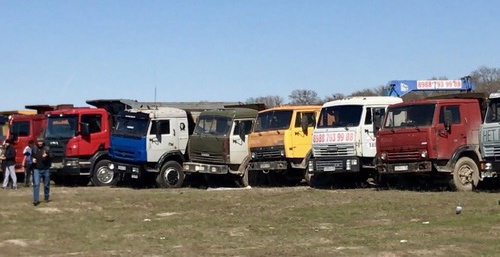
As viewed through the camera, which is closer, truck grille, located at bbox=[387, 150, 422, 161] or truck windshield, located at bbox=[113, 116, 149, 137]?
truck grille, located at bbox=[387, 150, 422, 161]

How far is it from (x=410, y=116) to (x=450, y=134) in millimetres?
1172

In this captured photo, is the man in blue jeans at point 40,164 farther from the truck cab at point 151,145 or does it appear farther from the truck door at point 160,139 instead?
the truck door at point 160,139

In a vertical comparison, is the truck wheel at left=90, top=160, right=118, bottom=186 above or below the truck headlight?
below

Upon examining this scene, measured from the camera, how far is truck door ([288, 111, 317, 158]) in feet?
78.8

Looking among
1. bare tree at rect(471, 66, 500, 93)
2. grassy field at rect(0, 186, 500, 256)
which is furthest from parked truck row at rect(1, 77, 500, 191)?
bare tree at rect(471, 66, 500, 93)

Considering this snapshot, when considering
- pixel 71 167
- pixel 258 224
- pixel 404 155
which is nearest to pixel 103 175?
pixel 71 167

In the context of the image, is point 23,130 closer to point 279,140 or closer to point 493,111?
point 279,140

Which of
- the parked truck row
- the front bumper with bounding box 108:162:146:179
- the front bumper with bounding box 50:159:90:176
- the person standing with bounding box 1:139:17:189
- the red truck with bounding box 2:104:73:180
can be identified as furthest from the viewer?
the red truck with bounding box 2:104:73:180

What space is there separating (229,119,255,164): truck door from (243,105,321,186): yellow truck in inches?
32.9

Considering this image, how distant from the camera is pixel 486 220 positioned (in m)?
14.5

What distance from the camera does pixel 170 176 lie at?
1049 inches

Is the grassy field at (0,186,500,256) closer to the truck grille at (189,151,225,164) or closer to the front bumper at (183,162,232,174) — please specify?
the front bumper at (183,162,232,174)

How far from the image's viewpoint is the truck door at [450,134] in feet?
66.4

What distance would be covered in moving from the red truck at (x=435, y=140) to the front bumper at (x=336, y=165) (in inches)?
44.7
